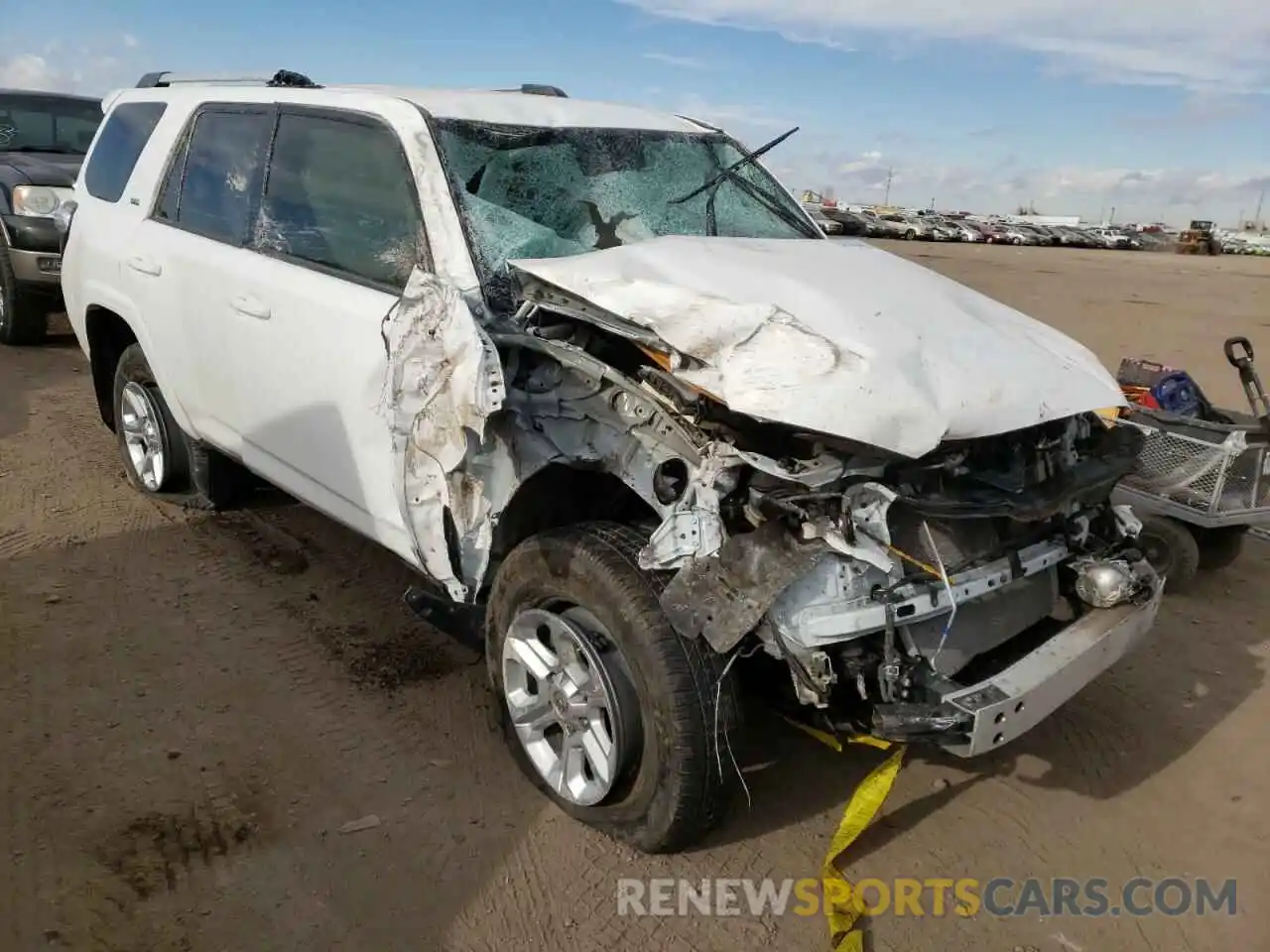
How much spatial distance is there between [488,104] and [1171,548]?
3.62m

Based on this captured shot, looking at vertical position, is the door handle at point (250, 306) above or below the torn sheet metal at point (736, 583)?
above

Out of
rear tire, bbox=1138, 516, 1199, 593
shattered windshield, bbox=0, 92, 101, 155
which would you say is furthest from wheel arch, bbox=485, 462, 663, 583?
shattered windshield, bbox=0, 92, 101, 155

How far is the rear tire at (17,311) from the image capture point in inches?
311

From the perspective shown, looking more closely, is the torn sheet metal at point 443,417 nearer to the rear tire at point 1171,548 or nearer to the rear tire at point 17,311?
the rear tire at point 1171,548

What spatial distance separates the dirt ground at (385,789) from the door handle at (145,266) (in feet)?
4.02

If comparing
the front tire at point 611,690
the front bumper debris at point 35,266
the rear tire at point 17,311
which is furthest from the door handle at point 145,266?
the rear tire at point 17,311

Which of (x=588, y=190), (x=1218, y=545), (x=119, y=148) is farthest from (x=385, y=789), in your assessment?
(x=1218, y=545)

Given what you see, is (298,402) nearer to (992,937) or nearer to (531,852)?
(531,852)

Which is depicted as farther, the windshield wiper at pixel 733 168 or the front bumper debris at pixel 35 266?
the front bumper debris at pixel 35 266

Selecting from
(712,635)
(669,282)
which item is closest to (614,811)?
(712,635)

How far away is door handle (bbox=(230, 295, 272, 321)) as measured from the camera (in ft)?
11.6

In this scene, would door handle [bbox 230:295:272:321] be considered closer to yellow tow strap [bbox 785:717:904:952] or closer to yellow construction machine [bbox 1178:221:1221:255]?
yellow tow strap [bbox 785:717:904:952]

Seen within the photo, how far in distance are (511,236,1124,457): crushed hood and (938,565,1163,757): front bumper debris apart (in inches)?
23.8

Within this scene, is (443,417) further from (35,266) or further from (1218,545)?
Result: (35,266)
